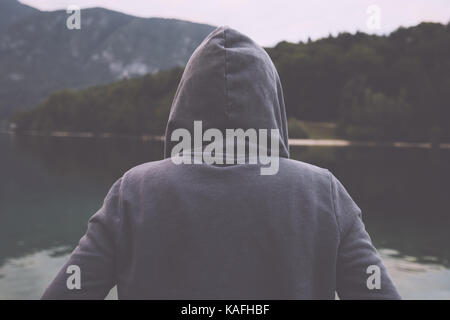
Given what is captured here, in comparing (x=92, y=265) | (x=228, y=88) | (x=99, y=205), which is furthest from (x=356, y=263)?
(x=99, y=205)

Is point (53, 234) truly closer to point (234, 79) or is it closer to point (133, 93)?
point (234, 79)

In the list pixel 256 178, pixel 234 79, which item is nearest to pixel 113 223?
pixel 256 178

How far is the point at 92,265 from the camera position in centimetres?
165

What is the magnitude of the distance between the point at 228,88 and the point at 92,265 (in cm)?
84

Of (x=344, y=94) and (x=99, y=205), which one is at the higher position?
(x=344, y=94)

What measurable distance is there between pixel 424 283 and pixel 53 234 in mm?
17171

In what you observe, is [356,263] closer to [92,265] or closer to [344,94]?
[92,265]

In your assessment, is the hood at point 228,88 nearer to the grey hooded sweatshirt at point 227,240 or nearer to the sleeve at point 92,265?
the grey hooded sweatshirt at point 227,240

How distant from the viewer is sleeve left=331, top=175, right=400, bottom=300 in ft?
5.37

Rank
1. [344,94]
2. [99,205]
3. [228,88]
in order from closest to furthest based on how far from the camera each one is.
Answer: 1. [228,88]
2. [99,205]
3. [344,94]

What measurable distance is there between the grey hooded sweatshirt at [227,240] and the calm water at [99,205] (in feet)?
47.4

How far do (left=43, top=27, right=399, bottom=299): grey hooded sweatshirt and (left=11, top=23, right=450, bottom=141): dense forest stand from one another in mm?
83578

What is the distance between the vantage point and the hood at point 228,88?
71.4 inches

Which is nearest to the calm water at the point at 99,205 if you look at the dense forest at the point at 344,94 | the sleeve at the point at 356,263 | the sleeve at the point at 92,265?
the sleeve at the point at 92,265
